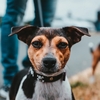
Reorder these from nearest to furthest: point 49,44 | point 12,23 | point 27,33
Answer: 1. point 49,44
2. point 27,33
3. point 12,23

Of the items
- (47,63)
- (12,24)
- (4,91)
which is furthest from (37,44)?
(4,91)

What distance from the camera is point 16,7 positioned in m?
3.66

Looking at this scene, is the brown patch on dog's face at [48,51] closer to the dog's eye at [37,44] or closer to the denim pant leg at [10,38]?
the dog's eye at [37,44]

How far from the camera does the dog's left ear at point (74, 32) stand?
9.19 ft

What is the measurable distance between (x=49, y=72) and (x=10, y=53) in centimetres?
133

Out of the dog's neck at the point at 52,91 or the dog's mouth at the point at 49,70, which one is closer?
the dog's mouth at the point at 49,70

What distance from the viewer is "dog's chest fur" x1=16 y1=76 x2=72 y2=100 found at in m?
2.71

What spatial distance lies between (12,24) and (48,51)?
4.35 ft

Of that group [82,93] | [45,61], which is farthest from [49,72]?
[82,93]

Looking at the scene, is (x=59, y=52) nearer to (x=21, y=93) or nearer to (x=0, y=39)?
(x=21, y=93)

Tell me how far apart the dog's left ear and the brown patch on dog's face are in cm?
15

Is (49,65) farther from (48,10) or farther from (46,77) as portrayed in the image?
(48,10)

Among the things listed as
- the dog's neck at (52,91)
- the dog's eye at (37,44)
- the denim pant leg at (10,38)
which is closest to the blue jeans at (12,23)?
the denim pant leg at (10,38)

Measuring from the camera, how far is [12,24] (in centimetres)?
377
